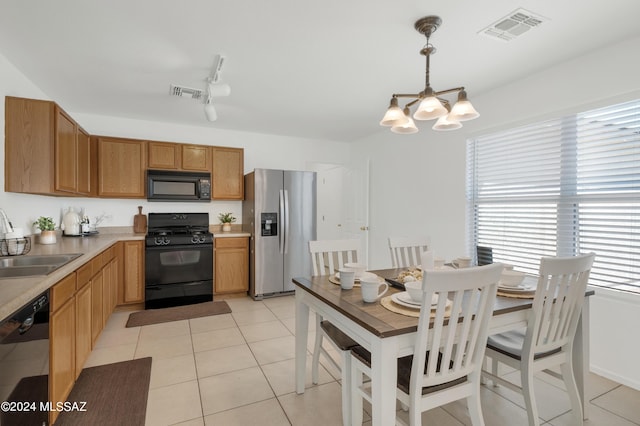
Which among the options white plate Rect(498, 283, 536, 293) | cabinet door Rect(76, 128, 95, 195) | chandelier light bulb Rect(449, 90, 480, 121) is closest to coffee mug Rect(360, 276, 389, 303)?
white plate Rect(498, 283, 536, 293)

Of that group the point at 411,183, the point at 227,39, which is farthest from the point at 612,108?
the point at 227,39

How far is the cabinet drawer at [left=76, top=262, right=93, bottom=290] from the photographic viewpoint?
2055mm

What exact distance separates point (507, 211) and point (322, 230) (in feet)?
12.1

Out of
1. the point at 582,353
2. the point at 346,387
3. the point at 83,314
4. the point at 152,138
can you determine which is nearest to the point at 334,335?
the point at 346,387

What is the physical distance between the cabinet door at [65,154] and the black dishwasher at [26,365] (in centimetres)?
157

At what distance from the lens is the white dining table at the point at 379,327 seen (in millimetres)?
1232

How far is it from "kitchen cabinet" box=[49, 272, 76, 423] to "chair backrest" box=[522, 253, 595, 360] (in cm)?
248

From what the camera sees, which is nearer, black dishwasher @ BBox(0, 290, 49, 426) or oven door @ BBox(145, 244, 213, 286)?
black dishwasher @ BBox(0, 290, 49, 426)

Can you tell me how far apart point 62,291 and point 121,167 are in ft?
8.49

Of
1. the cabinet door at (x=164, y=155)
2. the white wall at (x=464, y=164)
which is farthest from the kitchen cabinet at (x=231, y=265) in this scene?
the white wall at (x=464, y=164)

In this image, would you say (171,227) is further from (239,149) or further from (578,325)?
(578,325)

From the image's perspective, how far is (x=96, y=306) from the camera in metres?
2.55

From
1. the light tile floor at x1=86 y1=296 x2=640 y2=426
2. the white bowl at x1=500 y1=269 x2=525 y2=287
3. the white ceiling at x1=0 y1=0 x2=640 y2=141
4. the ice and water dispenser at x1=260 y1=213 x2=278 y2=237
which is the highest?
the white ceiling at x1=0 y1=0 x2=640 y2=141

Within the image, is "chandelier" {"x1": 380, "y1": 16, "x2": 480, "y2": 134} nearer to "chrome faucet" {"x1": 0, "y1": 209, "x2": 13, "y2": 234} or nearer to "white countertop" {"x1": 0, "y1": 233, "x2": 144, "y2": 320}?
"white countertop" {"x1": 0, "y1": 233, "x2": 144, "y2": 320}
